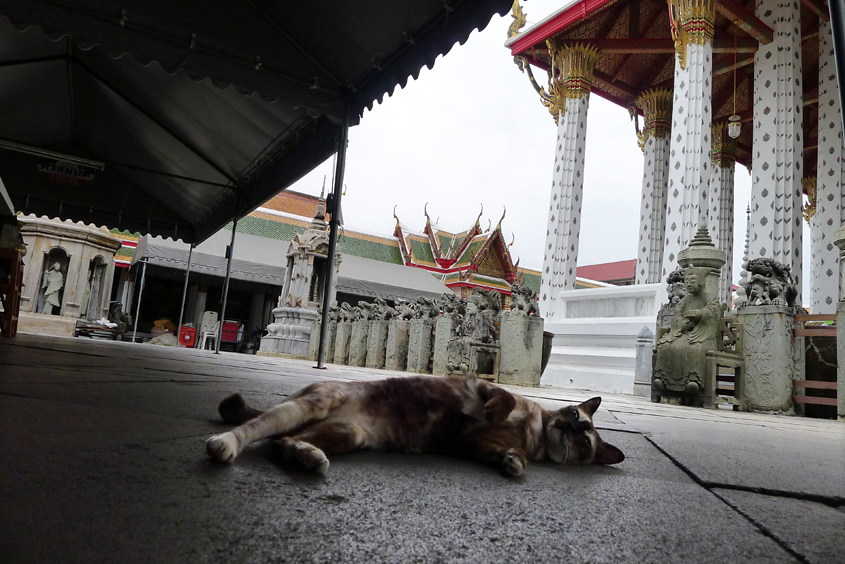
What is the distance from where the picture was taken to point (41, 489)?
69 centimetres

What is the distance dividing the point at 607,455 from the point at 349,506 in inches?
36.2

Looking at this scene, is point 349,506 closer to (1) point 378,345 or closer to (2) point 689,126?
(2) point 689,126

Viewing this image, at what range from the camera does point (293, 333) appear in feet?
41.0

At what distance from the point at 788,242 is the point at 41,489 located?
33.4 ft

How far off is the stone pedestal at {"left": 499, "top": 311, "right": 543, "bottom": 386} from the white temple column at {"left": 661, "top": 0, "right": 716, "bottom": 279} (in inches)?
101

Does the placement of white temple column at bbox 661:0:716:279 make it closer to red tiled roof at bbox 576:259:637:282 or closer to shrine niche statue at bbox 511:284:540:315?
shrine niche statue at bbox 511:284:540:315

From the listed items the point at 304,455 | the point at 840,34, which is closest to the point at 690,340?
the point at 840,34

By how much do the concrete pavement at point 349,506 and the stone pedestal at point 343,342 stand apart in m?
10.9

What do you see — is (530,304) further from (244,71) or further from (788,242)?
(244,71)

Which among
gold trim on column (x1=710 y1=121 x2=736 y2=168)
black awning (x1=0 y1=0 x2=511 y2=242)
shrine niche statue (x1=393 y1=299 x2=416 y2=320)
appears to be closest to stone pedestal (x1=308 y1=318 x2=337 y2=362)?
shrine niche statue (x1=393 y1=299 x2=416 y2=320)

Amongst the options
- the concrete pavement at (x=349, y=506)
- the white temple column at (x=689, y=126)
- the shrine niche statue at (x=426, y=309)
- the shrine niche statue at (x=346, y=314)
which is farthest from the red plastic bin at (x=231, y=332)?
the concrete pavement at (x=349, y=506)

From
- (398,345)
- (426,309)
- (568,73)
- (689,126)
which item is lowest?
(398,345)

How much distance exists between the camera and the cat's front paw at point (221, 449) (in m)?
0.96

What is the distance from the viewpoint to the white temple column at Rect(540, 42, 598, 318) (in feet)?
36.2
